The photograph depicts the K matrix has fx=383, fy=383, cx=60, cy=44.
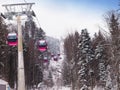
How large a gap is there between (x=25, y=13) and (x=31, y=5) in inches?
21.7

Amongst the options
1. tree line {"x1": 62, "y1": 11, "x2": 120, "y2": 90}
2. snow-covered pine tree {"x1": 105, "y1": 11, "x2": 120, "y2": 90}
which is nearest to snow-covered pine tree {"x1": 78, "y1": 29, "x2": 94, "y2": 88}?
tree line {"x1": 62, "y1": 11, "x2": 120, "y2": 90}

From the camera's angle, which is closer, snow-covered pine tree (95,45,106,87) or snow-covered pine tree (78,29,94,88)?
snow-covered pine tree (78,29,94,88)

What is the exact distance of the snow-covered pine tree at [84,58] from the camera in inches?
2968

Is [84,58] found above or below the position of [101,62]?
above

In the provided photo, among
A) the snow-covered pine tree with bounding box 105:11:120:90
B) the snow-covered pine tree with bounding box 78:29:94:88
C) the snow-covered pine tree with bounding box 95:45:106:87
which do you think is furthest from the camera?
the snow-covered pine tree with bounding box 95:45:106:87

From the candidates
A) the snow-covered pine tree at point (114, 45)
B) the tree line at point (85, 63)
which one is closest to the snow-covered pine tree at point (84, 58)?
the tree line at point (85, 63)

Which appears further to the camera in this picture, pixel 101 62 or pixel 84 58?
pixel 101 62

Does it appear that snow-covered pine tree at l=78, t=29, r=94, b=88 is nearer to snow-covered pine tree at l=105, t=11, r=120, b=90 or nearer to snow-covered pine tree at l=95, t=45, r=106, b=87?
snow-covered pine tree at l=95, t=45, r=106, b=87

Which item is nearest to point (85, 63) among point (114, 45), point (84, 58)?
point (84, 58)

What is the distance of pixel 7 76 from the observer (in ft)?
201

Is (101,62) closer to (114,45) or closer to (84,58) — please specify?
(84,58)

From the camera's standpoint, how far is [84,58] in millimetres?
76500

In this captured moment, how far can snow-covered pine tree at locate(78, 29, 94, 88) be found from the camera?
7538 centimetres

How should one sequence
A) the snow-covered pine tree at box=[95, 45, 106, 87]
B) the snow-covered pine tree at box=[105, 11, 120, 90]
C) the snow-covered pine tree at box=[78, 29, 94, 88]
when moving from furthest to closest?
1. the snow-covered pine tree at box=[95, 45, 106, 87]
2. the snow-covered pine tree at box=[78, 29, 94, 88]
3. the snow-covered pine tree at box=[105, 11, 120, 90]
